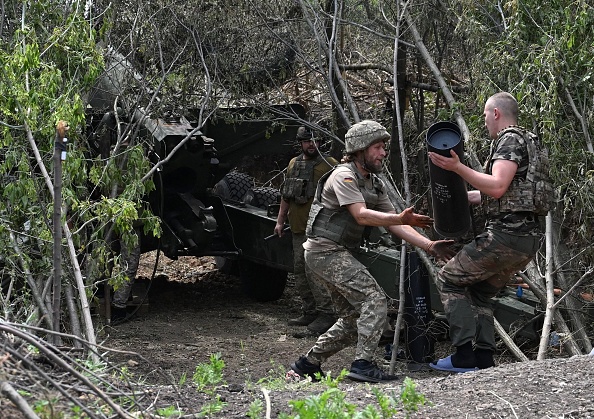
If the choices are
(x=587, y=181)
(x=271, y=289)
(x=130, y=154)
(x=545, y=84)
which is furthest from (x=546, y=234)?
(x=271, y=289)

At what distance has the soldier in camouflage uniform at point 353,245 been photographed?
6.09 m

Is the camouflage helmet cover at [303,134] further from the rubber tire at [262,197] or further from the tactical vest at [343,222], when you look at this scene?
the tactical vest at [343,222]

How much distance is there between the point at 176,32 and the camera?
880 cm

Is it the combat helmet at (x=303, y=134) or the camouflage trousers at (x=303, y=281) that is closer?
the combat helmet at (x=303, y=134)

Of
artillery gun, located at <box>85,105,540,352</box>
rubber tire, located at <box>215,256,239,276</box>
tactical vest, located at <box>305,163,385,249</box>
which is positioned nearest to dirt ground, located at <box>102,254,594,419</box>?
rubber tire, located at <box>215,256,239,276</box>

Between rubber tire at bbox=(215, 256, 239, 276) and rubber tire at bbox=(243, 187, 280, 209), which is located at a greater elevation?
rubber tire at bbox=(243, 187, 280, 209)

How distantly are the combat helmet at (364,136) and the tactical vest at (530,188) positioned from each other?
775 millimetres

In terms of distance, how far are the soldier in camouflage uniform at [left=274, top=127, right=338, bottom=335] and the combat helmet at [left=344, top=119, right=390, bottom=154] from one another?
2.87 meters

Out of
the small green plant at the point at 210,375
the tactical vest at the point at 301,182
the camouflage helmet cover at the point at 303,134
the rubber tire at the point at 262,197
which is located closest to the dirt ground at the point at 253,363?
the small green plant at the point at 210,375

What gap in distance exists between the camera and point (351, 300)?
620 cm

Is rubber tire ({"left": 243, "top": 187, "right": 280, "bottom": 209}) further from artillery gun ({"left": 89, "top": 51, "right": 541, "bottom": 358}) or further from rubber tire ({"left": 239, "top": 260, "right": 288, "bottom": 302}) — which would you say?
rubber tire ({"left": 239, "top": 260, "right": 288, "bottom": 302})

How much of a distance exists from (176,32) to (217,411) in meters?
5.47

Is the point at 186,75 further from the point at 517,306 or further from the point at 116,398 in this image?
the point at 116,398

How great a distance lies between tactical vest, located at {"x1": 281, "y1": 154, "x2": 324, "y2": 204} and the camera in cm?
923
